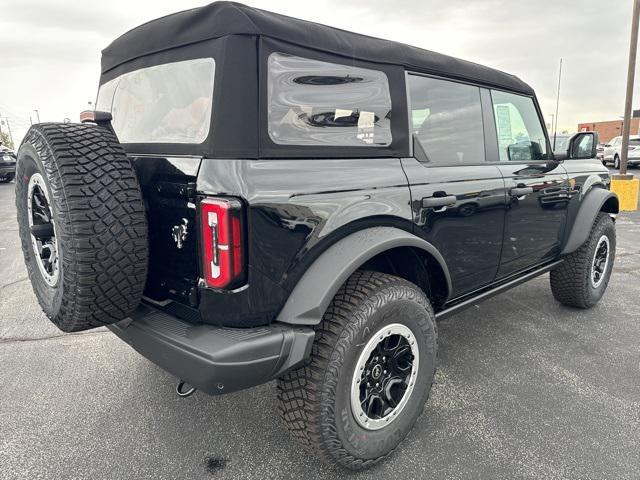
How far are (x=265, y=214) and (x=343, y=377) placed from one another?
30.0 inches

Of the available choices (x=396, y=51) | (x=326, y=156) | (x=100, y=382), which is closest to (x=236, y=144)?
(x=326, y=156)

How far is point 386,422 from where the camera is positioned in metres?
2.09

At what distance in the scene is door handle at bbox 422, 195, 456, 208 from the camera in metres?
2.25

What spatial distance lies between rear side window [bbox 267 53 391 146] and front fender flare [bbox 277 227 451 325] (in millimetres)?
453

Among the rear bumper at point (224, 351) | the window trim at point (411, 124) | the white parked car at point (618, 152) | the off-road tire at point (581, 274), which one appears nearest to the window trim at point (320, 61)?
the window trim at point (411, 124)

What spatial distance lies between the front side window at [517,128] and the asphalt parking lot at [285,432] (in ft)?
4.60

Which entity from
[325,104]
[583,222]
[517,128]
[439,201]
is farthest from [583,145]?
[325,104]

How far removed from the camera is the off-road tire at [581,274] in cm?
373

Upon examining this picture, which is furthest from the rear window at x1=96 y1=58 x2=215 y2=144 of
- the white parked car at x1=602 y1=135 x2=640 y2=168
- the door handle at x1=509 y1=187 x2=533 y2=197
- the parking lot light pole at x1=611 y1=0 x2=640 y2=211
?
the white parked car at x1=602 y1=135 x2=640 y2=168

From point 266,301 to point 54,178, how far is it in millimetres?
907

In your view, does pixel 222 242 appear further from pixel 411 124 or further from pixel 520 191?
pixel 520 191

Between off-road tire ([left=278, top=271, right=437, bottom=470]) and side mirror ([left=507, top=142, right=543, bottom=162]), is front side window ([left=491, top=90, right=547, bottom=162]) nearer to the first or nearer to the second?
side mirror ([left=507, top=142, right=543, bottom=162])

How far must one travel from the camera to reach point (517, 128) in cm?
321

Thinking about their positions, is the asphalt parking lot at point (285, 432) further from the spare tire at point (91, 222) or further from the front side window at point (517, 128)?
the front side window at point (517, 128)
